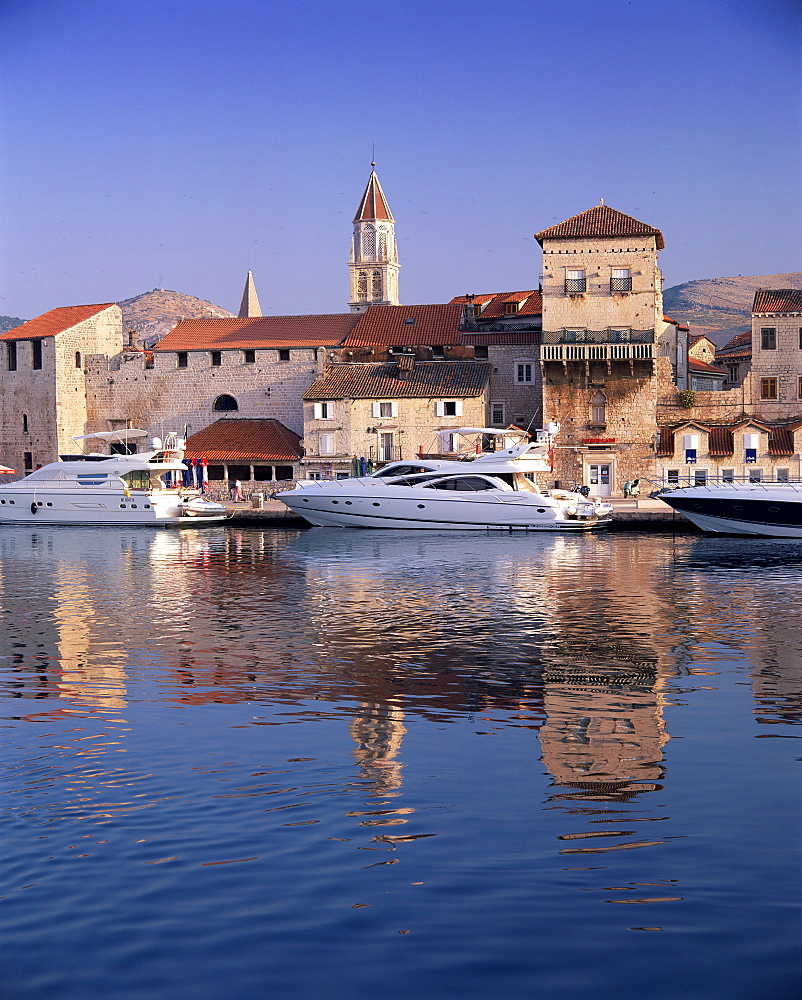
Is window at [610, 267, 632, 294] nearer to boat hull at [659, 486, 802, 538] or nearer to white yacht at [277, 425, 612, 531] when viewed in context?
white yacht at [277, 425, 612, 531]

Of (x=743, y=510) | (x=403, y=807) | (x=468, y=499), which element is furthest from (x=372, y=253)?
(x=403, y=807)

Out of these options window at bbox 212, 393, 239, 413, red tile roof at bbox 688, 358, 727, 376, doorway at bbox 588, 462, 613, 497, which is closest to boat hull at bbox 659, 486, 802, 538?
doorway at bbox 588, 462, 613, 497

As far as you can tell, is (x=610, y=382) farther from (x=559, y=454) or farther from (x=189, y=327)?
(x=189, y=327)

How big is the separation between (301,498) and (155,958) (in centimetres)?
3312

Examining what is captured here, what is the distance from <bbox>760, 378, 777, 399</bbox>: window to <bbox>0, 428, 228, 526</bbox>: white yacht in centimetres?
2288

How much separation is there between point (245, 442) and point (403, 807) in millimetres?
43093

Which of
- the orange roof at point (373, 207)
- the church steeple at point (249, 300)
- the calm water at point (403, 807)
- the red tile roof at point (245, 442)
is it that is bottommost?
the calm water at point (403, 807)

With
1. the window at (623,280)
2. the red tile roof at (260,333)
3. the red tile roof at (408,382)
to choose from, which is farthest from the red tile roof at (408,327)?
the window at (623,280)

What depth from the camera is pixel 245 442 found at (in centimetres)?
5069

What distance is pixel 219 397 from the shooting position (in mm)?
54188

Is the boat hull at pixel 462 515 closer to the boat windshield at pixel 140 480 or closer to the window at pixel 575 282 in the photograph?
the boat windshield at pixel 140 480

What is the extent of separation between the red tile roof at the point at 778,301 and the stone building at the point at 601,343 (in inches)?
193

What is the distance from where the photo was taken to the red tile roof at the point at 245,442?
163 feet

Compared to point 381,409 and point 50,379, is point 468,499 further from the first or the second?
point 50,379
